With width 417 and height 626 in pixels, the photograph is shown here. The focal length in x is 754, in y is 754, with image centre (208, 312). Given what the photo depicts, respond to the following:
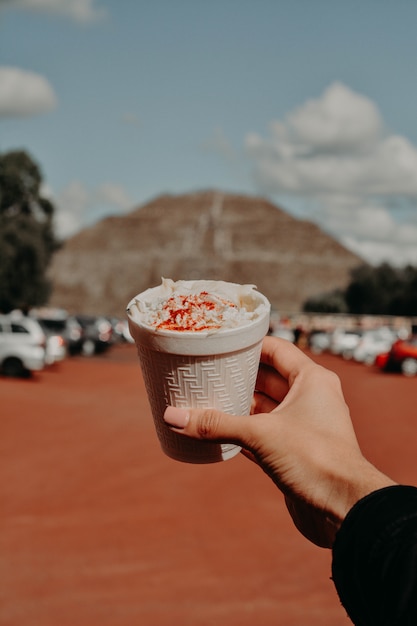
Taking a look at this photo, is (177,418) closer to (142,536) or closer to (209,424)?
(209,424)

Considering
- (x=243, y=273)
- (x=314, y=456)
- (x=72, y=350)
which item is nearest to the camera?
(x=314, y=456)

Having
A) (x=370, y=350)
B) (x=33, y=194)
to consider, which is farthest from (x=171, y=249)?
(x=370, y=350)

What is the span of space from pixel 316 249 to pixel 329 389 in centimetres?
16527

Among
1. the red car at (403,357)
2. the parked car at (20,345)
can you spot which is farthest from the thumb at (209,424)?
the red car at (403,357)

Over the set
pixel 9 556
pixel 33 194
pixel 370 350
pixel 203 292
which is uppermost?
pixel 203 292

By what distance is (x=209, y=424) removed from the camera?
6.82 feet

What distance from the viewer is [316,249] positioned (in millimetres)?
165125

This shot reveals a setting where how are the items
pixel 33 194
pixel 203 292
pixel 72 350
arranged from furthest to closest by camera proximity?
pixel 33 194, pixel 72 350, pixel 203 292

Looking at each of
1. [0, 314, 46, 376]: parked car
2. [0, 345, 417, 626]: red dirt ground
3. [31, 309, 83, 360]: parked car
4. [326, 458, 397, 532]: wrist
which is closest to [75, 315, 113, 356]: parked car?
[31, 309, 83, 360]: parked car

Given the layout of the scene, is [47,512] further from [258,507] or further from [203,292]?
[203,292]

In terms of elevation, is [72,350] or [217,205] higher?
[72,350]

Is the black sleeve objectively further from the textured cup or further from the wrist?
the textured cup

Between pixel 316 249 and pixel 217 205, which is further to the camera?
pixel 217 205

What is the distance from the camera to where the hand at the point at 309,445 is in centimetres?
186
